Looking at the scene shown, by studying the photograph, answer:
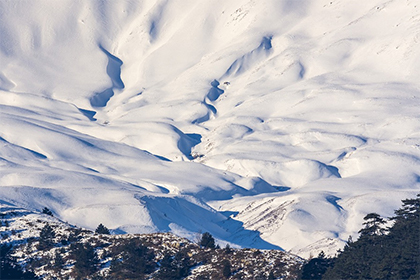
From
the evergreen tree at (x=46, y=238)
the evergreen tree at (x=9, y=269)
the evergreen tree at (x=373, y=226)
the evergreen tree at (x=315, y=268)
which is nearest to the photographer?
the evergreen tree at (x=9, y=269)

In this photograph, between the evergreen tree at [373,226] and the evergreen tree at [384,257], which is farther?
the evergreen tree at [373,226]

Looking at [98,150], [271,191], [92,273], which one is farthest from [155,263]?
[98,150]

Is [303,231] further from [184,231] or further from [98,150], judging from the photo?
[98,150]

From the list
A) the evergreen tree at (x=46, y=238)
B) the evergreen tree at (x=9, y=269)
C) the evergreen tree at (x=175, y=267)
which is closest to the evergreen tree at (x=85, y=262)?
the evergreen tree at (x=9, y=269)

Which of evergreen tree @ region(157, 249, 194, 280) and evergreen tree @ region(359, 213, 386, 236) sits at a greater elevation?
evergreen tree @ region(359, 213, 386, 236)

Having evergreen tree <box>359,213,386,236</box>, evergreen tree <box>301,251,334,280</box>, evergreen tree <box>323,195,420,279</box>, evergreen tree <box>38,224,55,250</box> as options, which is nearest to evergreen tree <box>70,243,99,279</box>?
evergreen tree <box>38,224,55,250</box>

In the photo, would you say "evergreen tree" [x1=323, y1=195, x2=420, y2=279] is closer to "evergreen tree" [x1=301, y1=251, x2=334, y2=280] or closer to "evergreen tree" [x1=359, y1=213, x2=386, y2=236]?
"evergreen tree" [x1=359, y1=213, x2=386, y2=236]

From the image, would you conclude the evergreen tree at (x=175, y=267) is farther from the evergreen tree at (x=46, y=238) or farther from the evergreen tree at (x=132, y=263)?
the evergreen tree at (x=46, y=238)

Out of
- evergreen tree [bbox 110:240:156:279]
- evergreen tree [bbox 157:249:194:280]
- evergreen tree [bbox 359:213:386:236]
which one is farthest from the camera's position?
evergreen tree [bbox 359:213:386:236]

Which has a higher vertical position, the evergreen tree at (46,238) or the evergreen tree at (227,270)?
the evergreen tree at (46,238)

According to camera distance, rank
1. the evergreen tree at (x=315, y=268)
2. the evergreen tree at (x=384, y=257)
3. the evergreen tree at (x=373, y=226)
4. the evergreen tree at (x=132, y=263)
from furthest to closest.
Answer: the evergreen tree at (x=373, y=226) < the evergreen tree at (x=132, y=263) < the evergreen tree at (x=315, y=268) < the evergreen tree at (x=384, y=257)

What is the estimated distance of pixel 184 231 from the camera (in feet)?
432

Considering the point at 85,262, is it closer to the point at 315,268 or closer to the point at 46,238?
the point at 46,238

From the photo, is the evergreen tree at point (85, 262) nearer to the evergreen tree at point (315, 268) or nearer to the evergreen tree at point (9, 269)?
the evergreen tree at point (9, 269)
